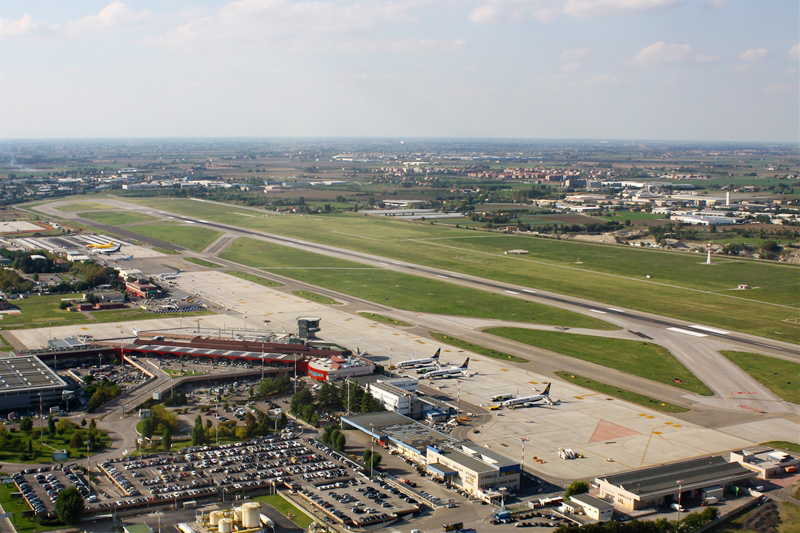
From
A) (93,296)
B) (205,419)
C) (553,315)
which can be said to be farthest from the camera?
(93,296)

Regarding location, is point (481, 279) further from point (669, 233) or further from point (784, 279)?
point (669, 233)

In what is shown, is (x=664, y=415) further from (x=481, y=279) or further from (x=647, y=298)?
(x=481, y=279)

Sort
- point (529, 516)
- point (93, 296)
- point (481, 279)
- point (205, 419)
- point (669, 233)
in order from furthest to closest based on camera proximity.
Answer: point (669, 233)
point (481, 279)
point (93, 296)
point (205, 419)
point (529, 516)

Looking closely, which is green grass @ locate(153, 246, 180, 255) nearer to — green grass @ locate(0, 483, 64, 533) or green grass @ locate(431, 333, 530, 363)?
green grass @ locate(431, 333, 530, 363)

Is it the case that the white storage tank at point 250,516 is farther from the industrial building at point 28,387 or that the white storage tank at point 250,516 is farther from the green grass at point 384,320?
the green grass at point 384,320

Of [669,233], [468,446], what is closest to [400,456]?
[468,446]

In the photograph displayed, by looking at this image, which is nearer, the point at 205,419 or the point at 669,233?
the point at 205,419
